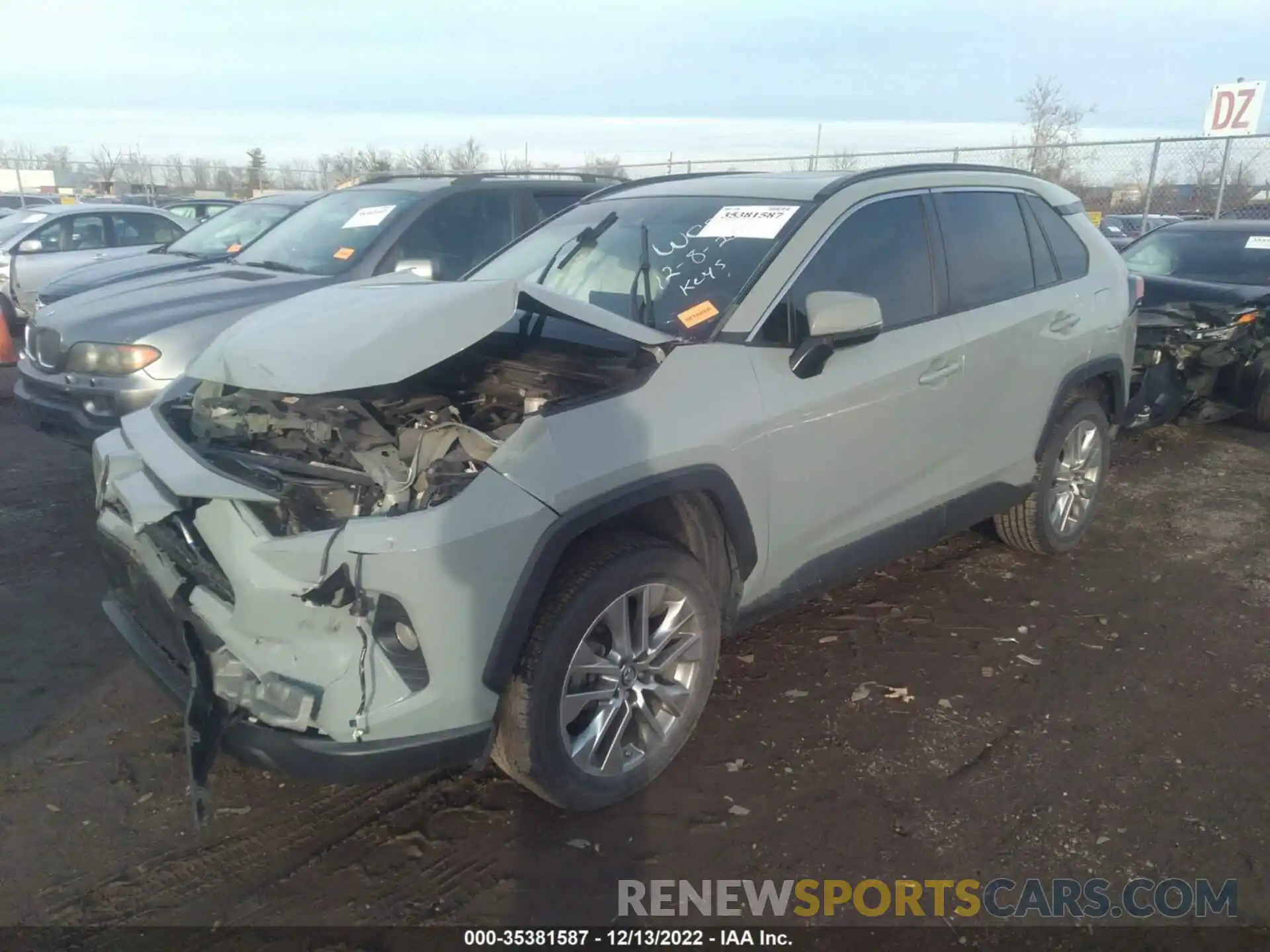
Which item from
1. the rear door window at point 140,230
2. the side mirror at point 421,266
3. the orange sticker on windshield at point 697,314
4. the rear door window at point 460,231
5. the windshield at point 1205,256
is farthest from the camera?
the rear door window at point 140,230

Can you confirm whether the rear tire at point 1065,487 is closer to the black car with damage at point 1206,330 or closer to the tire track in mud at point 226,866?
the black car with damage at point 1206,330

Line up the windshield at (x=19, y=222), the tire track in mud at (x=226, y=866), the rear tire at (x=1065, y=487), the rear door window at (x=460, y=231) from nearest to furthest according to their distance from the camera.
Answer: the tire track in mud at (x=226, y=866) < the rear tire at (x=1065, y=487) < the rear door window at (x=460, y=231) < the windshield at (x=19, y=222)

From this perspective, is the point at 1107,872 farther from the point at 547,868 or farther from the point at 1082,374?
the point at 1082,374

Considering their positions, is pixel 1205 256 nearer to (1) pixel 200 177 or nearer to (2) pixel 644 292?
(2) pixel 644 292

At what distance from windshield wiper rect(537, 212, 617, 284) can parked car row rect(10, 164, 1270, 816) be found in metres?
0.03

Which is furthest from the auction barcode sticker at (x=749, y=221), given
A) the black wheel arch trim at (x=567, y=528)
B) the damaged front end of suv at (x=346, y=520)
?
the black wheel arch trim at (x=567, y=528)

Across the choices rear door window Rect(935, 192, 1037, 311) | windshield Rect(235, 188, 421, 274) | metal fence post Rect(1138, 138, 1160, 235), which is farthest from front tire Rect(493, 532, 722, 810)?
metal fence post Rect(1138, 138, 1160, 235)

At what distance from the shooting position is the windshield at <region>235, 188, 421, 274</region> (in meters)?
6.49

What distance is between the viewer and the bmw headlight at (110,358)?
5.36 m

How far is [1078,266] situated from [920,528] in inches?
71.9

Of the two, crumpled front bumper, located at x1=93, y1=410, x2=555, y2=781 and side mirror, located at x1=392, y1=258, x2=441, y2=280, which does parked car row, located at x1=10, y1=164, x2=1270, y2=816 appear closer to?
crumpled front bumper, located at x1=93, y1=410, x2=555, y2=781

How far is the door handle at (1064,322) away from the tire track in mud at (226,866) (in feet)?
11.4

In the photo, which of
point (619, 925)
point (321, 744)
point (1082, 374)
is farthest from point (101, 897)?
point (1082, 374)

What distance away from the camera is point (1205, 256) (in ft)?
Result: 27.8
